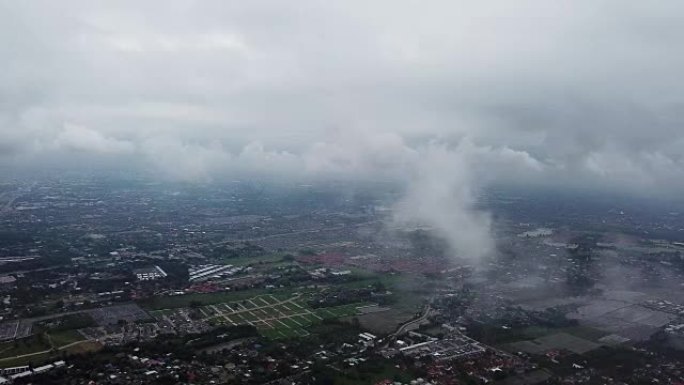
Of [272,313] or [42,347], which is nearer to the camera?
[42,347]

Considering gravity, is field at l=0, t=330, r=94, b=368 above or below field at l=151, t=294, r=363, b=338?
below

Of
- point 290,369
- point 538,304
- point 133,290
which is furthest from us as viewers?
point 133,290

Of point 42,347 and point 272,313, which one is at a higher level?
point 272,313

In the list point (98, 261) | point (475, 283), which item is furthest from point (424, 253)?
point (98, 261)

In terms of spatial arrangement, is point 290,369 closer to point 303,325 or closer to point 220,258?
point 303,325

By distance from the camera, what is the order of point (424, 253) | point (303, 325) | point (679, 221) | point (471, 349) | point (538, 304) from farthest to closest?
point (679, 221) → point (424, 253) → point (538, 304) → point (303, 325) → point (471, 349)

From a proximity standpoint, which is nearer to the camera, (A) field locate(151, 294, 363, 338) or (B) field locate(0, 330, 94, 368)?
(B) field locate(0, 330, 94, 368)

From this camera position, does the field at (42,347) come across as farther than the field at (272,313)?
No

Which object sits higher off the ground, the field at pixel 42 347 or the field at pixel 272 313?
the field at pixel 272 313
